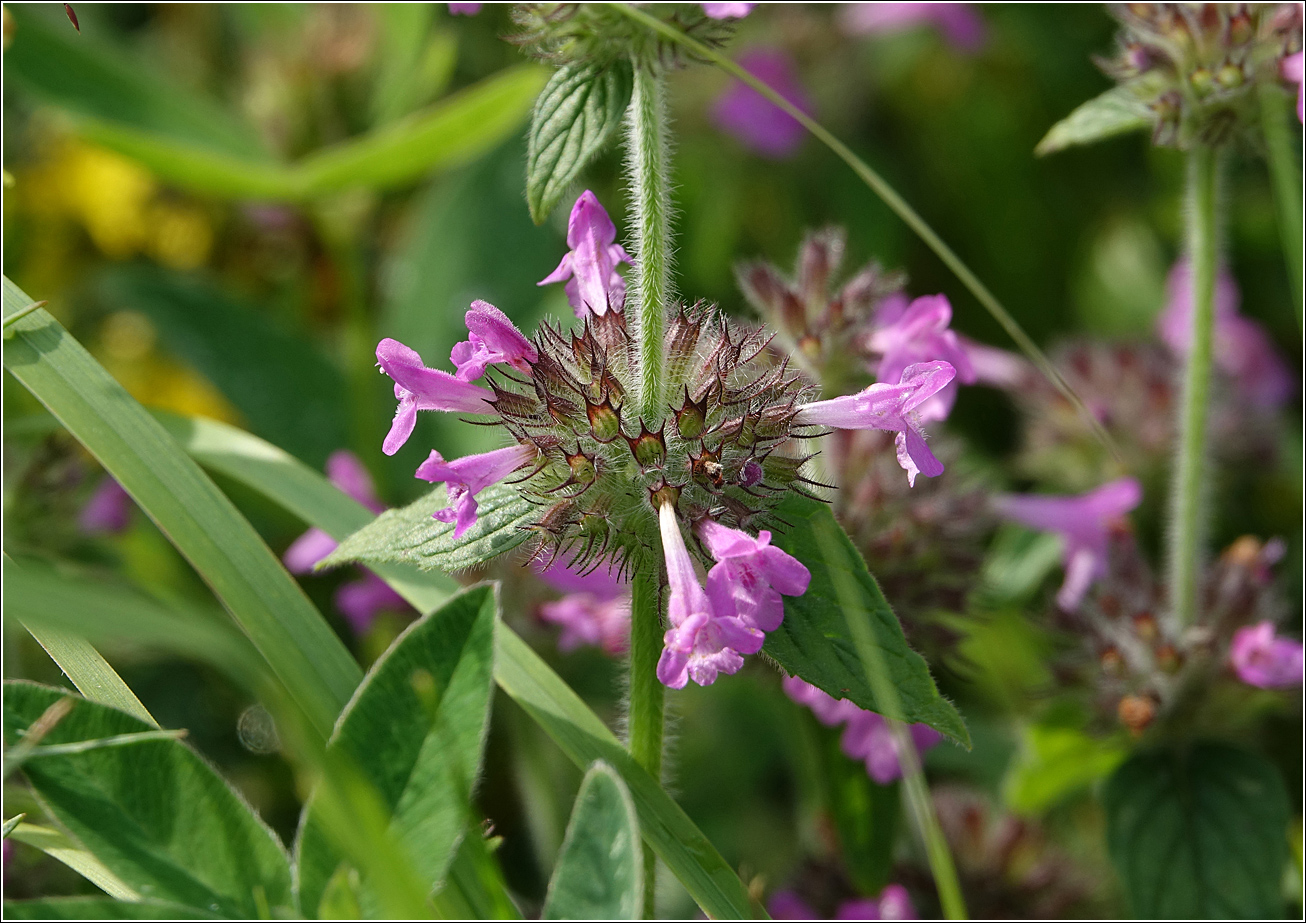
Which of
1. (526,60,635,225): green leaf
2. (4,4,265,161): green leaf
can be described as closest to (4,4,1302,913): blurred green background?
(4,4,265,161): green leaf

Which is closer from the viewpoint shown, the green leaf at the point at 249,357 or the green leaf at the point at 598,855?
the green leaf at the point at 598,855

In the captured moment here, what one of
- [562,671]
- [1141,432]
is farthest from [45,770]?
[1141,432]

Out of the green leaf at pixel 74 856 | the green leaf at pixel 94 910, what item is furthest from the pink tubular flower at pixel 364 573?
the green leaf at pixel 94 910

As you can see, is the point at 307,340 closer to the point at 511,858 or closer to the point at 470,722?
the point at 511,858

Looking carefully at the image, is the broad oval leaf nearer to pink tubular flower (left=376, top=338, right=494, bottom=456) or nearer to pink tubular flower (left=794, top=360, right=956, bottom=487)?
pink tubular flower (left=794, top=360, right=956, bottom=487)

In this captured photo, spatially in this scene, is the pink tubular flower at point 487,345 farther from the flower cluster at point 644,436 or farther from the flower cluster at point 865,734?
the flower cluster at point 865,734

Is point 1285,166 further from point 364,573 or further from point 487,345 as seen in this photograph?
point 364,573
